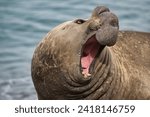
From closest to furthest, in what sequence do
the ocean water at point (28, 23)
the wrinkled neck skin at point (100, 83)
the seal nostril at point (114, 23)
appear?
the seal nostril at point (114, 23) < the wrinkled neck skin at point (100, 83) < the ocean water at point (28, 23)

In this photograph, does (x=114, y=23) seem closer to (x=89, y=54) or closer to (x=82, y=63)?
(x=89, y=54)

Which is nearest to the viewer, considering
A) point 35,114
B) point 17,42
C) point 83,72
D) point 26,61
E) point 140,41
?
point 35,114

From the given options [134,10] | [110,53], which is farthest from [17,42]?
[110,53]

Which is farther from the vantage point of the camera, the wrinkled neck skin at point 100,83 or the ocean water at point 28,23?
the ocean water at point 28,23

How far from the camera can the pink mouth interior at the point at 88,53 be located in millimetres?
7160

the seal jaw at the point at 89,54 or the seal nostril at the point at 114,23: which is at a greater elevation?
the seal nostril at the point at 114,23

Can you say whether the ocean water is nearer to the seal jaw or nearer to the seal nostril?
the seal jaw

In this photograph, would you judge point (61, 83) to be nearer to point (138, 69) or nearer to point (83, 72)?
point (83, 72)

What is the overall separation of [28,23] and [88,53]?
22.2ft

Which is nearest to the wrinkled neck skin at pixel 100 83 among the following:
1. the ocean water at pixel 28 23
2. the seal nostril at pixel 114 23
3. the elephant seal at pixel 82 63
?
the elephant seal at pixel 82 63

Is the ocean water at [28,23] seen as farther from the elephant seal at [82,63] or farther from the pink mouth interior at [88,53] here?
the pink mouth interior at [88,53]

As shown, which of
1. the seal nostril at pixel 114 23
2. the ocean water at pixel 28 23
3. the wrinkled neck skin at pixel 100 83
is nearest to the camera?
the seal nostril at pixel 114 23

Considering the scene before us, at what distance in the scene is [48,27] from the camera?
1352cm

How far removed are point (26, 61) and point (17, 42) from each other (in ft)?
4.02
